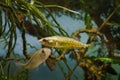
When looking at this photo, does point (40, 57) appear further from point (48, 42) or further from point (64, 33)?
point (64, 33)

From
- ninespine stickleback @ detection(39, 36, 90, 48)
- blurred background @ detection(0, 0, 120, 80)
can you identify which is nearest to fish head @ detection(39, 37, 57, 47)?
ninespine stickleback @ detection(39, 36, 90, 48)

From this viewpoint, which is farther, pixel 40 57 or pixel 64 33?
pixel 64 33

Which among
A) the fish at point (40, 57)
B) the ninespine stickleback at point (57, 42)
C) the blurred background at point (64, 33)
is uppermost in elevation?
the ninespine stickleback at point (57, 42)

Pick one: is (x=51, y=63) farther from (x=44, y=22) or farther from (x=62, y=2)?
(x=62, y=2)

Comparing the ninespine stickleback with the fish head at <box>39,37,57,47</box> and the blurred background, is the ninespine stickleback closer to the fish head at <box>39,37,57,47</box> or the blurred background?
the fish head at <box>39,37,57,47</box>

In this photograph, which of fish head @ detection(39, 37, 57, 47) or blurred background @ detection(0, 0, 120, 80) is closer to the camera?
fish head @ detection(39, 37, 57, 47)

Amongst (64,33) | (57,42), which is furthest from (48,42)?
(64,33)

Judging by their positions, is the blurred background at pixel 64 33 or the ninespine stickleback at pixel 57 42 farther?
the blurred background at pixel 64 33

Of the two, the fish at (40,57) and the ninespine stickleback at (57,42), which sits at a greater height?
the ninespine stickleback at (57,42)

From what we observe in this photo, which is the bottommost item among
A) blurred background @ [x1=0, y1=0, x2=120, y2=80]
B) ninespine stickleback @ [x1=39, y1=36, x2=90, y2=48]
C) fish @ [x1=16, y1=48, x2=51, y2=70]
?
blurred background @ [x1=0, y1=0, x2=120, y2=80]

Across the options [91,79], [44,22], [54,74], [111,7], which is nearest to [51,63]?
[44,22]

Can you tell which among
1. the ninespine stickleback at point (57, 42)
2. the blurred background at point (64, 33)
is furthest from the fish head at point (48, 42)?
the blurred background at point (64, 33)

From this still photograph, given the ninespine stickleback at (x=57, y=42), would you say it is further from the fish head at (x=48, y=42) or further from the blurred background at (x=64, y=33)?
the blurred background at (x=64, y=33)

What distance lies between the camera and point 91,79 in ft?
4.74
